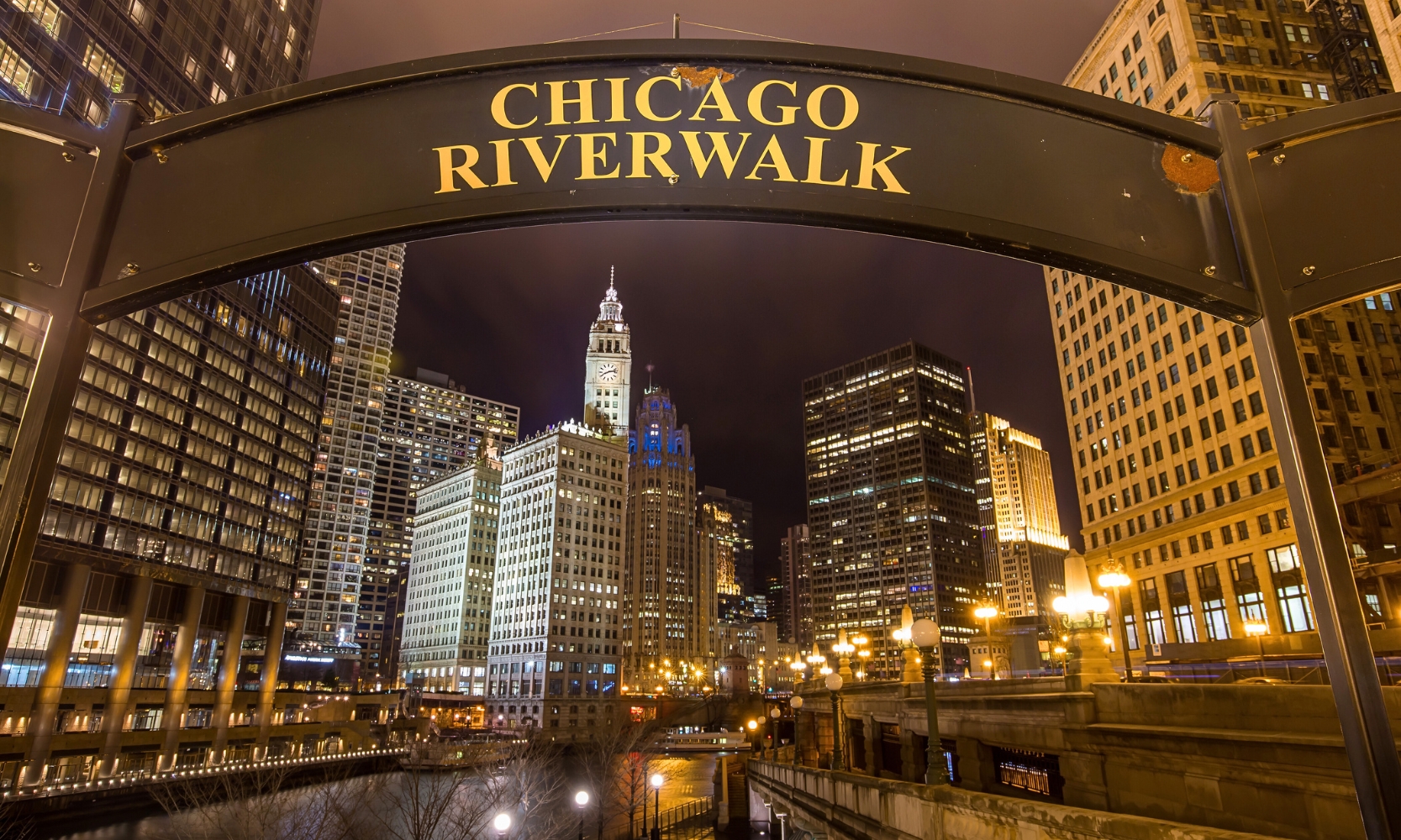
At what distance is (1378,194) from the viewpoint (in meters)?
3.70

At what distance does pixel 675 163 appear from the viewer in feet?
13.0

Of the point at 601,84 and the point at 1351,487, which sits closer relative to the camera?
the point at 601,84

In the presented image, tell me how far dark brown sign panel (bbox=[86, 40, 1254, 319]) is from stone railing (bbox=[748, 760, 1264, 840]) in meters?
5.84

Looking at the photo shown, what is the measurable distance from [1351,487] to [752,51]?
209 feet

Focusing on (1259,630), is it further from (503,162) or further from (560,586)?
(560,586)

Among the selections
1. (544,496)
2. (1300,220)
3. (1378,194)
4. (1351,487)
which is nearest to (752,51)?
(1300,220)

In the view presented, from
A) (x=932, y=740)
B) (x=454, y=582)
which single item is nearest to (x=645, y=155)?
(x=932, y=740)

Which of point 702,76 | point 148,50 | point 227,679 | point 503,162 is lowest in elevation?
point 227,679

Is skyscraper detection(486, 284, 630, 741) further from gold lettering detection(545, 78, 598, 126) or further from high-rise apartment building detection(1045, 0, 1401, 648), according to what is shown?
gold lettering detection(545, 78, 598, 126)

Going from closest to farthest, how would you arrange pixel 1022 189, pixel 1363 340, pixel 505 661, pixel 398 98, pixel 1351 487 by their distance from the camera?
pixel 1022 189 < pixel 398 98 < pixel 1351 487 < pixel 1363 340 < pixel 505 661

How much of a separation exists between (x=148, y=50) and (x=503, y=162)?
91848mm

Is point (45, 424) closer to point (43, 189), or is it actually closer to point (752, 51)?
point (43, 189)

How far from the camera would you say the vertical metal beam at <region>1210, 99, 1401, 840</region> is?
9.43 ft

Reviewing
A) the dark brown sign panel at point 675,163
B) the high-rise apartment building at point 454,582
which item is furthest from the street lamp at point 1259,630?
the high-rise apartment building at point 454,582
